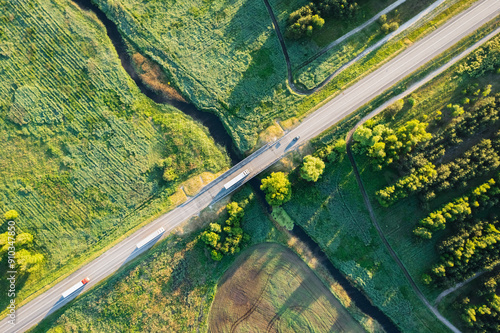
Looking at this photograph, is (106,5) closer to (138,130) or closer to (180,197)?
(138,130)

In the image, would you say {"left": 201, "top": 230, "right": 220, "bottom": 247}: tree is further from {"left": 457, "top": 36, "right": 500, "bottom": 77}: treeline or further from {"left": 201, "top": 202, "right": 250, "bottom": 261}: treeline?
{"left": 457, "top": 36, "right": 500, "bottom": 77}: treeline

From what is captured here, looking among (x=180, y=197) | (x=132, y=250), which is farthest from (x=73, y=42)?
(x=132, y=250)

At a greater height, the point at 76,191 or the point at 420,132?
the point at 76,191

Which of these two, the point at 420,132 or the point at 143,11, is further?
the point at 143,11

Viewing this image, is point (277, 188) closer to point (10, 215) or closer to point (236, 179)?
point (236, 179)

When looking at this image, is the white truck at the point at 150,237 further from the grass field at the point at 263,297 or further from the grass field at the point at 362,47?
the grass field at the point at 362,47

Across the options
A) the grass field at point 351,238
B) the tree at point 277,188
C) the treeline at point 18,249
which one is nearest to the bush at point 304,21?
the grass field at point 351,238

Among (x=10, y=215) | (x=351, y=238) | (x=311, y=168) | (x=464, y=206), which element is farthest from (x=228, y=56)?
(x=464, y=206)
